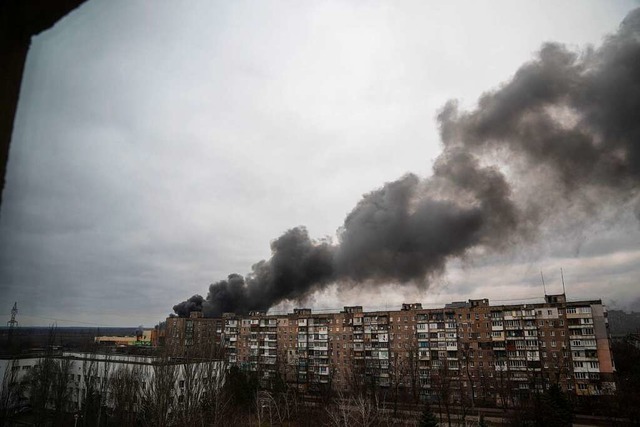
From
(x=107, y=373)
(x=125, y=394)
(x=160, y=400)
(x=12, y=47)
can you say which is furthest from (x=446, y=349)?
(x=12, y=47)

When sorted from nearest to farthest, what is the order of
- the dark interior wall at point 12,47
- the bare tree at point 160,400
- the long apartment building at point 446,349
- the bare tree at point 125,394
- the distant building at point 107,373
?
the dark interior wall at point 12,47 → the bare tree at point 160,400 → the bare tree at point 125,394 → the distant building at point 107,373 → the long apartment building at point 446,349

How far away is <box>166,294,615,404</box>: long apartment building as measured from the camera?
3994 cm

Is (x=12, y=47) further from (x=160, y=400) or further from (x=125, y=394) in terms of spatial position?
(x=125, y=394)

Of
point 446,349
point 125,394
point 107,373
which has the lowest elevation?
point 125,394

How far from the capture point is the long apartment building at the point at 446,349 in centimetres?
3994

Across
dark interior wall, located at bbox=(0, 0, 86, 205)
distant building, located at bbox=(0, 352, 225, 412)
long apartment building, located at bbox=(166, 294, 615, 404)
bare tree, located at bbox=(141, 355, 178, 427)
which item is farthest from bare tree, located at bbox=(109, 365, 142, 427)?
dark interior wall, located at bbox=(0, 0, 86, 205)

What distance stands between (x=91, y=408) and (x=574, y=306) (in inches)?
1834

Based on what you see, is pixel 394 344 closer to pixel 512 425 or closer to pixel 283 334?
pixel 283 334

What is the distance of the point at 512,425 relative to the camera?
27.7 metres

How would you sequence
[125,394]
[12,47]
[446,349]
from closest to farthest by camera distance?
[12,47] → [125,394] → [446,349]

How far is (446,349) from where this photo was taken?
4547 centimetres

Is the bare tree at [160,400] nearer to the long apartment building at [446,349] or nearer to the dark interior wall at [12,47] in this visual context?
the long apartment building at [446,349]

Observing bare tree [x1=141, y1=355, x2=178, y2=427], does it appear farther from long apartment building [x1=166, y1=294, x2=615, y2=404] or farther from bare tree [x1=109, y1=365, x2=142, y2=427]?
long apartment building [x1=166, y1=294, x2=615, y2=404]

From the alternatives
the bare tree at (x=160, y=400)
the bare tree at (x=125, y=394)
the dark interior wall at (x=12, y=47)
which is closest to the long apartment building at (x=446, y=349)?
the bare tree at (x=125, y=394)
